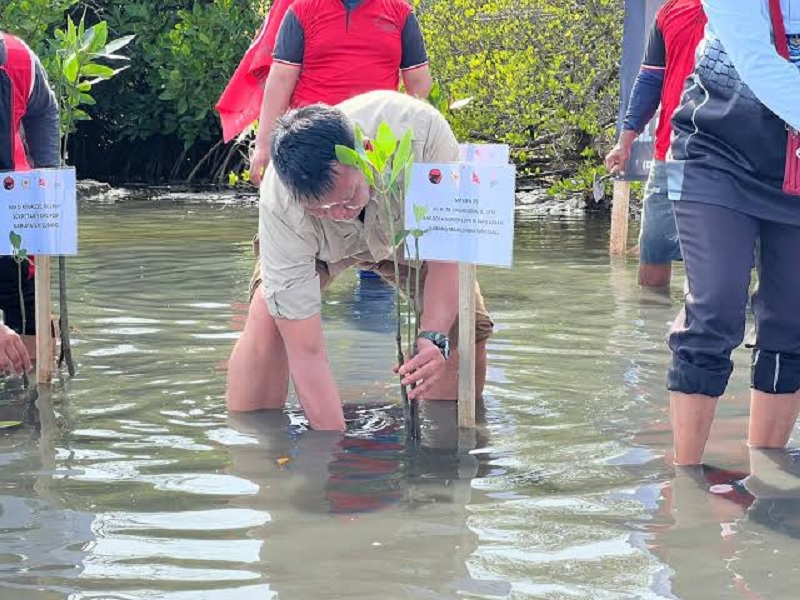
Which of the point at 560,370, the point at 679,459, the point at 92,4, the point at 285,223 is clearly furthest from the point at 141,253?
the point at 92,4

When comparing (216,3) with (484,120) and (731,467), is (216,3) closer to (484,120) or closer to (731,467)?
(484,120)

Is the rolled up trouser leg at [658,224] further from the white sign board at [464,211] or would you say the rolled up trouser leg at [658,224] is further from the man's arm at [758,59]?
the man's arm at [758,59]

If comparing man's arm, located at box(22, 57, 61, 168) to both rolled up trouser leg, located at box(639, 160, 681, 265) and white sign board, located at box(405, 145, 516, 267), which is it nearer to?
white sign board, located at box(405, 145, 516, 267)

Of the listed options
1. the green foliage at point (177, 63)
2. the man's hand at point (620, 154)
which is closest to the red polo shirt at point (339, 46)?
the man's hand at point (620, 154)

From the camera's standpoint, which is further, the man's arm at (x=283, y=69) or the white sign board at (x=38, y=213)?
the man's arm at (x=283, y=69)

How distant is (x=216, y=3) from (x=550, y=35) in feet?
19.6

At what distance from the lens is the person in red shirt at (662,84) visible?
275 inches

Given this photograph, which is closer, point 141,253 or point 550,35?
point 141,253

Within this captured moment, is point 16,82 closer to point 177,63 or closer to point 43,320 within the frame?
point 43,320

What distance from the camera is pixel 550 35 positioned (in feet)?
42.2

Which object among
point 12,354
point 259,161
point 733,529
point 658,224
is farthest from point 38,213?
point 658,224

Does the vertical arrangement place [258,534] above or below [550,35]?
below

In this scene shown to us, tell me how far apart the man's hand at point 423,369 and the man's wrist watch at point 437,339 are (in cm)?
3

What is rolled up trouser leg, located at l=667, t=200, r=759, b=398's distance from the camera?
164 inches
